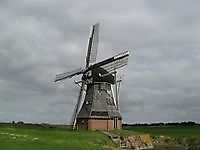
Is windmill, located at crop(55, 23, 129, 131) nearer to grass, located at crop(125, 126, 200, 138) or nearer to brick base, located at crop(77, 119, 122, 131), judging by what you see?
brick base, located at crop(77, 119, 122, 131)

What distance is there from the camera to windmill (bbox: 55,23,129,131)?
7206 cm

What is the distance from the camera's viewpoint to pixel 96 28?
79.6m

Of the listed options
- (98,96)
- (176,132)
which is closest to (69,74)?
(98,96)

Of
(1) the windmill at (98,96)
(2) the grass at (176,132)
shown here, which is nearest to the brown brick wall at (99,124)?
(1) the windmill at (98,96)

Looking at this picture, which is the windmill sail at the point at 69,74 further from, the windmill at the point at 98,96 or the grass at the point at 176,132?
the grass at the point at 176,132

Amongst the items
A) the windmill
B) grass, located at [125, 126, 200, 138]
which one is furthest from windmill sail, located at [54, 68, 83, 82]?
grass, located at [125, 126, 200, 138]

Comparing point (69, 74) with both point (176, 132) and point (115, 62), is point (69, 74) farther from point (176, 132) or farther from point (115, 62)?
point (176, 132)

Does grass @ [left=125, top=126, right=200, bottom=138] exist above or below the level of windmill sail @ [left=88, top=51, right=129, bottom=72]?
below

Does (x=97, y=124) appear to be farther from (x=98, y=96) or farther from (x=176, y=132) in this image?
(x=176, y=132)

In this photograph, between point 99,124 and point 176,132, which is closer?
point 99,124

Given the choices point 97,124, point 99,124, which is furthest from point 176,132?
point 97,124

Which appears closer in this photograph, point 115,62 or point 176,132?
point 115,62

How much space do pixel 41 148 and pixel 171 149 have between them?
1246 inches

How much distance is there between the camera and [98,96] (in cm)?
7306
